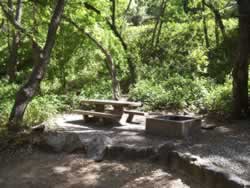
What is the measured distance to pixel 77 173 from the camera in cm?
571

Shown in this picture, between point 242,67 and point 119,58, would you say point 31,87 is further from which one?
point 119,58

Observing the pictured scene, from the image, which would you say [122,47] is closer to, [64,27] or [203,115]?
[64,27]

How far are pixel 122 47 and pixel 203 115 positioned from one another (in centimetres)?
586

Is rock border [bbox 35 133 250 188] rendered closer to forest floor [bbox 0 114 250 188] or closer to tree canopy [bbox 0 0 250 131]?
forest floor [bbox 0 114 250 188]

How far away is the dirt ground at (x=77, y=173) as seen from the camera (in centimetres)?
527

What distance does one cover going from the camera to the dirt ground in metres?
5.27

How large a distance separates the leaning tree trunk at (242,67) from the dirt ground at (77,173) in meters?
3.47

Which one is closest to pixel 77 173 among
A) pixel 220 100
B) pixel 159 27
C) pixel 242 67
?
pixel 242 67

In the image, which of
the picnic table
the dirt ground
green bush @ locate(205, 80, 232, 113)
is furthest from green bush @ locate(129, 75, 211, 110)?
the dirt ground

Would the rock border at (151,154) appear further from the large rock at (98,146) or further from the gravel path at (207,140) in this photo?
the gravel path at (207,140)

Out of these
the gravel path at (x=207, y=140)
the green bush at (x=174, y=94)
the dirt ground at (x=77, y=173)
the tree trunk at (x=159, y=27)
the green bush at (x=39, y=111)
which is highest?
the tree trunk at (x=159, y=27)

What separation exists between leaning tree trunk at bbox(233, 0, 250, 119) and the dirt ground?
3.47m

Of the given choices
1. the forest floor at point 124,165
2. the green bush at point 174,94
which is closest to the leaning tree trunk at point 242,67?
the forest floor at point 124,165

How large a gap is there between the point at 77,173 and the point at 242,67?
4.76 meters
